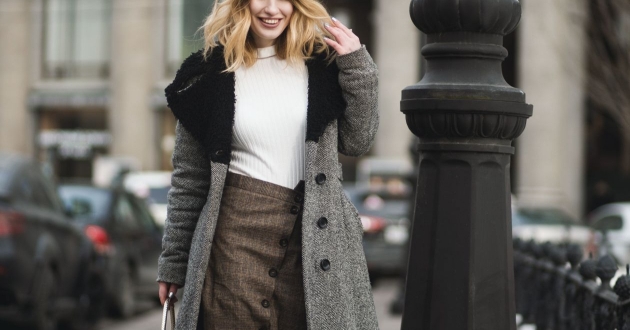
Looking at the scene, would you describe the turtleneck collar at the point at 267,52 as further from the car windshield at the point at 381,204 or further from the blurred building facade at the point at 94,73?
the blurred building facade at the point at 94,73

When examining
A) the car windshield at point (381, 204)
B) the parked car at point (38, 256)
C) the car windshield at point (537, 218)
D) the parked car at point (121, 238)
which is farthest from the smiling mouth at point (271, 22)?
the car windshield at point (537, 218)

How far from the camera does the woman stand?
3312 mm

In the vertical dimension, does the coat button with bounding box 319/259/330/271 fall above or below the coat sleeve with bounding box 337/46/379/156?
below

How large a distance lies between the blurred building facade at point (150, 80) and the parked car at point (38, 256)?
18351 mm

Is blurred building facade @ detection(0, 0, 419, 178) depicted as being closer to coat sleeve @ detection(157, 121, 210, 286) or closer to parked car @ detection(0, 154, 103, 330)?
parked car @ detection(0, 154, 103, 330)

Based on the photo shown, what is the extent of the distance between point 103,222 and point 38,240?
2.65m

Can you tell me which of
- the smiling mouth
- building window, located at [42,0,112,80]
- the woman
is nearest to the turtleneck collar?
the woman

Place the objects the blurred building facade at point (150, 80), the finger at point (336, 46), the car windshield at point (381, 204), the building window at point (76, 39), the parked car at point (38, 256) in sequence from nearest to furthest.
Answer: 1. the finger at point (336, 46)
2. the parked car at point (38, 256)
3. the car windshield at point (381, 204)
4. the blurred building facade at point (150, 80)
5. the building window at point (76, 39)

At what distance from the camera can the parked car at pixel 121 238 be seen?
36.7 ft

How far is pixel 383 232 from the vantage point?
1647cm

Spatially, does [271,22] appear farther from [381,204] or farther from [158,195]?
[158,195]

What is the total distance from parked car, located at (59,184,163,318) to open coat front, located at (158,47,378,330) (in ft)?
23.7

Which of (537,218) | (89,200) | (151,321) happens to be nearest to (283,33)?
(151,321)

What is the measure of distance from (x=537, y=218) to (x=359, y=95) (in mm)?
14246
